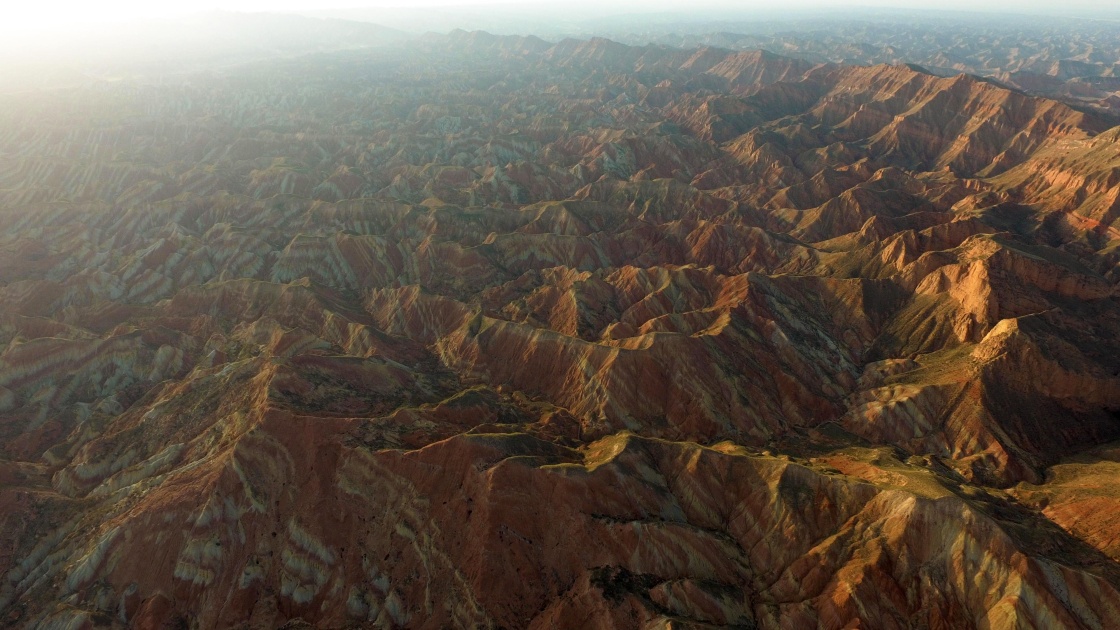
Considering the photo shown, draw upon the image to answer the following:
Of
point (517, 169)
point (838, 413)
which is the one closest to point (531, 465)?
point (838, 413)

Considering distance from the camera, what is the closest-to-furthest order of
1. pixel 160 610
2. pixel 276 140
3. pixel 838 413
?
pixel 160 610
pixel 838 413
pixel 276 140

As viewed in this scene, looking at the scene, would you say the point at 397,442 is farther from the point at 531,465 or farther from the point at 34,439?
the point at 34,439

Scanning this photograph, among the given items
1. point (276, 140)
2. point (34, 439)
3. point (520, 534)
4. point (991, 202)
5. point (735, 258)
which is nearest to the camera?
point (520, 534)

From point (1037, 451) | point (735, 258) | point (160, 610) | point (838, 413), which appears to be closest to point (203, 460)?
point (160, 610)

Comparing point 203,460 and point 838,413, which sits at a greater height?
point 203,460

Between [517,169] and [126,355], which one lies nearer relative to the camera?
[126,355]

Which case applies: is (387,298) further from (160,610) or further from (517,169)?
(517,169)
